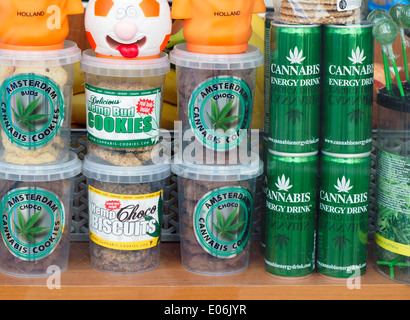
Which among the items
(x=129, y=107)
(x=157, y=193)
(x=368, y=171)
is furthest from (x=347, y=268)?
(x=129, y=107)

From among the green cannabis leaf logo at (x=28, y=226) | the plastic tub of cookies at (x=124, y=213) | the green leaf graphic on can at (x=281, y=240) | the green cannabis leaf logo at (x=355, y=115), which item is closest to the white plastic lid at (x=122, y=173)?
the plastic tub of cookies at (x=124, y=213)

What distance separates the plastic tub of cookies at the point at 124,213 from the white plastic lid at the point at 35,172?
40 mm

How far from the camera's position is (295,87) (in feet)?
4.28

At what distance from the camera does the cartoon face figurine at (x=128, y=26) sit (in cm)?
127

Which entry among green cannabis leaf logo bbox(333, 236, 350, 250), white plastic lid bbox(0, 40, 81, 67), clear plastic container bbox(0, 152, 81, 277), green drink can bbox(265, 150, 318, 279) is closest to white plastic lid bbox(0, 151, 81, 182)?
clear plastic container bbox(0, 152, 81, 277)

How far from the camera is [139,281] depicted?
1369 millimetres

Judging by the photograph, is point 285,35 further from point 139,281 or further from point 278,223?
point 139,281

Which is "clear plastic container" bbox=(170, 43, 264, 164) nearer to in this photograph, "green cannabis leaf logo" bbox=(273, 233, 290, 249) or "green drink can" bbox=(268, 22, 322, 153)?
"green drink can" bbox=(268, 22, 322, 153)

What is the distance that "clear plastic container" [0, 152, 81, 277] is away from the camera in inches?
53.1

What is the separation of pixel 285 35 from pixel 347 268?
0.41 m

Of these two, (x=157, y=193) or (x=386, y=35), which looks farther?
(x=157, y=193)

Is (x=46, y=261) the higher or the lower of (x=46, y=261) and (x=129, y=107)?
the lower

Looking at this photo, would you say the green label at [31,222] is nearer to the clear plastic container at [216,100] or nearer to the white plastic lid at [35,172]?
the white plastic lid at [35,172]

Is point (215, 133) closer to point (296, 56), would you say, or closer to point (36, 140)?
point (296, 56)
